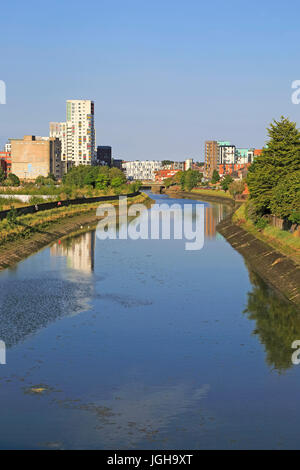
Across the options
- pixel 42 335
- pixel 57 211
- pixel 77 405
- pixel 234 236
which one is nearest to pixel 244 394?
pixel 77 405

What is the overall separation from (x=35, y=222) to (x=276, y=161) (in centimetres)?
2824

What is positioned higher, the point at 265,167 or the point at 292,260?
the point at 265,167

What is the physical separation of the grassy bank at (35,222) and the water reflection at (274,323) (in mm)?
25866

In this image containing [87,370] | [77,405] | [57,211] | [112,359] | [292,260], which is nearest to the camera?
[77,405]

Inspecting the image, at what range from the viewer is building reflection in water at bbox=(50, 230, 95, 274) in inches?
2091

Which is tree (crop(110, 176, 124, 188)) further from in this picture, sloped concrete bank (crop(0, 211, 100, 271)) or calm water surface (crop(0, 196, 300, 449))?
calm water surface (crop(0, 196, 300, 449))

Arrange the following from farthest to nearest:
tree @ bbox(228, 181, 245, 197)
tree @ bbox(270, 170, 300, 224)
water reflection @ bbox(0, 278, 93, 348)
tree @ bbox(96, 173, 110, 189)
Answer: tree @ bbox(96, 173, 110, 189) < tree @ bbox(228, 181, 245, 197) < tree @ bbox(270, 170, 300, 224) < water reflection @ bbox(0, 278, 93, 348)

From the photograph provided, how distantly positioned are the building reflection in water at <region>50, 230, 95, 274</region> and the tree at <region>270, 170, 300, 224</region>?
59.4ft

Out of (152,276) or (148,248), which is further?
(148,248)

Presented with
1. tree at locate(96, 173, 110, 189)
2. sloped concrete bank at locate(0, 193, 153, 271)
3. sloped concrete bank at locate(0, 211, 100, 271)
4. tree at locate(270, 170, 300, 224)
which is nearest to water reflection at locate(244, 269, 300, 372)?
tree at locate(270, 170, 300, 224)

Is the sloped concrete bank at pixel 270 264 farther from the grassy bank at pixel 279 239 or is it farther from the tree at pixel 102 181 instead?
the tree at pixel 102 181

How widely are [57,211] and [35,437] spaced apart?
2829 inches

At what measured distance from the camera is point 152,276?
160 feet

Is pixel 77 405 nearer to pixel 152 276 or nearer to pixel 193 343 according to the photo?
pixel 193 343
